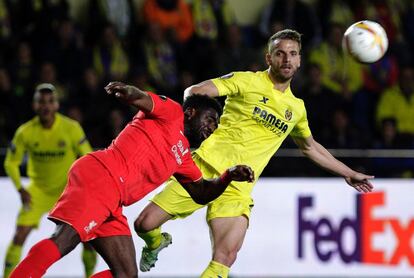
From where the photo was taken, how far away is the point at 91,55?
1334 centimetres

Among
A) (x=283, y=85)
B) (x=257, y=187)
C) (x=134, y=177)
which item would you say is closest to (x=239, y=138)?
(x=283, y=85)

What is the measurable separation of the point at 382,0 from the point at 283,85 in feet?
24.5

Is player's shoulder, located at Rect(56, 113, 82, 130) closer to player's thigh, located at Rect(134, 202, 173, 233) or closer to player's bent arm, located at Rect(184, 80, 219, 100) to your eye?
player's thigh, located at Rect(134, 202, 173, 233)

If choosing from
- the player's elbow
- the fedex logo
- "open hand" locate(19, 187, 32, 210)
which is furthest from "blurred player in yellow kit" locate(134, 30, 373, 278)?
the fedex logo

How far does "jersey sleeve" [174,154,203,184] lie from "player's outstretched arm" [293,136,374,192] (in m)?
1.32

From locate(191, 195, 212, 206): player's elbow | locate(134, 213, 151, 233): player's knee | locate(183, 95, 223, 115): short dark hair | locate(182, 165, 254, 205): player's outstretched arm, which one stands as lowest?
locate(134, 213, 151, 233): player's knee

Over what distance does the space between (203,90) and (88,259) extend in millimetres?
3687

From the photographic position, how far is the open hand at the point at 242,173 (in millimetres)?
6578

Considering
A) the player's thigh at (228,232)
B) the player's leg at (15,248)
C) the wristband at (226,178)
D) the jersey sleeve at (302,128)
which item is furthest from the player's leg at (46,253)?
the player's leg at (15,248)

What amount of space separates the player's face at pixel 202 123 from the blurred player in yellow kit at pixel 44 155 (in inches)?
148

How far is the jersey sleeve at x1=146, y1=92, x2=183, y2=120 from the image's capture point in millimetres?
6605

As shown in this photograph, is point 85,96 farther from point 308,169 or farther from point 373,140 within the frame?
point 373,140

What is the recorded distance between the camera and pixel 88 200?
643 cm

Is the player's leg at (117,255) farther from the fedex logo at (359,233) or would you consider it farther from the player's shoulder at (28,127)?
the fedex logo at (359,233)
